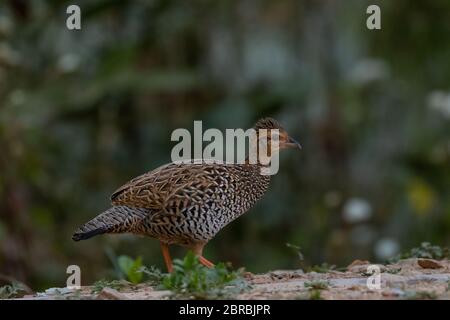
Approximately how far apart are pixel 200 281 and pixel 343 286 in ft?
2.93

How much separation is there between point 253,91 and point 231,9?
170cm

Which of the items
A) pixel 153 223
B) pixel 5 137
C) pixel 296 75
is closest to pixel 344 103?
pixel 296 75

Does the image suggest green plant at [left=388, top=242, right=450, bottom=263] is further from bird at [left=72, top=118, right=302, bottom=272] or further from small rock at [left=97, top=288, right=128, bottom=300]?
small rock at [left=97, top=288, right=128, bottom=300]

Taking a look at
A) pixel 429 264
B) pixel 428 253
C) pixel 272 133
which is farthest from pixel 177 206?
pixel 428 253

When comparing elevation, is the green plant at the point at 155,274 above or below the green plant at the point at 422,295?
below

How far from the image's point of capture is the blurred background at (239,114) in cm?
1288

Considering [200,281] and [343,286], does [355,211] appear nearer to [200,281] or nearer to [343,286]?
[343,286]

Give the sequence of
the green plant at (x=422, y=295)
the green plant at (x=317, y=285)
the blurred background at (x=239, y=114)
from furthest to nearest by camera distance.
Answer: the blurred background at (x=239, y=114) < the green plant at (x=317, y=285) < the green plant at (x=422, y=295)

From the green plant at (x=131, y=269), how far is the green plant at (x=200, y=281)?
1.03m

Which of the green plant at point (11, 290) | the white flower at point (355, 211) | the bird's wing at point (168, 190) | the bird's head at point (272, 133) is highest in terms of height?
the bird's head at point (272, 133)

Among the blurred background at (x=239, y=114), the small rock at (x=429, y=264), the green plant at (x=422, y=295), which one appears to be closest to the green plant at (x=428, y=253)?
the small rock at (x=429, y=264)

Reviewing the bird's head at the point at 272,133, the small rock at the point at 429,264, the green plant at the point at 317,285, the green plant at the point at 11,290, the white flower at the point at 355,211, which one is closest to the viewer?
the green plant at the point at 317,285

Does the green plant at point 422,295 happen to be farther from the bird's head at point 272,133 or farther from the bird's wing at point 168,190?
the bird's head at point 272,133

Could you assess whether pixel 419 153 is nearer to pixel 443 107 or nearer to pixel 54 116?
pixel 443 107
